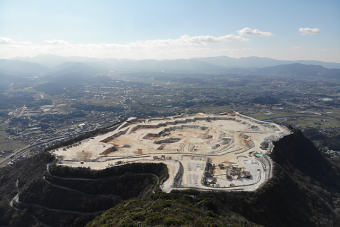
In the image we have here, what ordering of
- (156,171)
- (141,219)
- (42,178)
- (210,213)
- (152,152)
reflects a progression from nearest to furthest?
(141,219)
(210,213)
(156,171)
(42,178)
(152,152)

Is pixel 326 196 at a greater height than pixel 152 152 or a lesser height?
lesser

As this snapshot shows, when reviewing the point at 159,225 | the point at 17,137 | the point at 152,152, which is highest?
the point at 159,225

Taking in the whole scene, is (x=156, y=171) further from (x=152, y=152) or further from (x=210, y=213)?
(x=210, y=213)

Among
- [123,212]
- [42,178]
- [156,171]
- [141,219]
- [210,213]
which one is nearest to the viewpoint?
[141,219]

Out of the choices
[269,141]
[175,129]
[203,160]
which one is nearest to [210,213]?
[203,160]

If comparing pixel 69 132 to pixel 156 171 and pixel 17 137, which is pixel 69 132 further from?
pixel 156 171

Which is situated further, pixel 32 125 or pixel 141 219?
pixel 32 125

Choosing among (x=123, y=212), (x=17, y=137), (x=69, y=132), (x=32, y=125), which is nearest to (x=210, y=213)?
(x=123, y=212)
